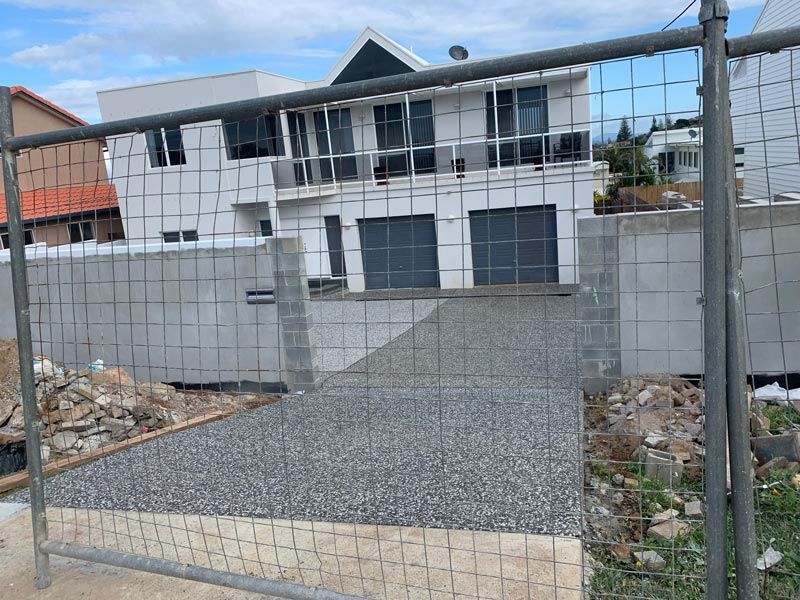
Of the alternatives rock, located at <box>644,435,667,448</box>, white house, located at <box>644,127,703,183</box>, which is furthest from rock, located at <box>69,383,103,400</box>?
white house, located at <box>644,127,703,183</box>

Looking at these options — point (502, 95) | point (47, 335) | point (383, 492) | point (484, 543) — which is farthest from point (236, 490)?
point (502, 95)

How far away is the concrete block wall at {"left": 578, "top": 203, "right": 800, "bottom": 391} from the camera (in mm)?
7504

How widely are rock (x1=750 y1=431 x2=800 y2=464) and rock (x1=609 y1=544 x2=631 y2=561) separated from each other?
1.63 metres

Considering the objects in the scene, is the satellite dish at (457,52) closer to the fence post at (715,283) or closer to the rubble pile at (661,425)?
the rubble pile at (661,425)

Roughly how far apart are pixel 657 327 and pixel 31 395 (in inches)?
274

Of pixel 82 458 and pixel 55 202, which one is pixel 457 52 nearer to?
pixel 55 202

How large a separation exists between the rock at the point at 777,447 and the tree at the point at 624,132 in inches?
125

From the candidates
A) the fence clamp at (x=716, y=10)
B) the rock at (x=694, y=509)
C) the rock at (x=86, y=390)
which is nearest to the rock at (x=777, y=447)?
the rock at (x=694, y=509)

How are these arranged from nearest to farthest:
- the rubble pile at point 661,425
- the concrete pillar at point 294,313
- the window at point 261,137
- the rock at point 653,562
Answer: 1. the window at point 261,137
2. the rock at point 653,562
3. the rubble pile at point 661,425
4. the concrete pillar at point 294,313

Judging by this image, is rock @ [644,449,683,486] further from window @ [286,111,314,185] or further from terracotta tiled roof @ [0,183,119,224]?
terracotta tiled roof @ [0,183,119,224]

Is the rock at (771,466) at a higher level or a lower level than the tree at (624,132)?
lower

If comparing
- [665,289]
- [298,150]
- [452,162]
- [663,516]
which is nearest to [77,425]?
[298,150]

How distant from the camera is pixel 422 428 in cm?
665

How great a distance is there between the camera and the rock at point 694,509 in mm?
4132
